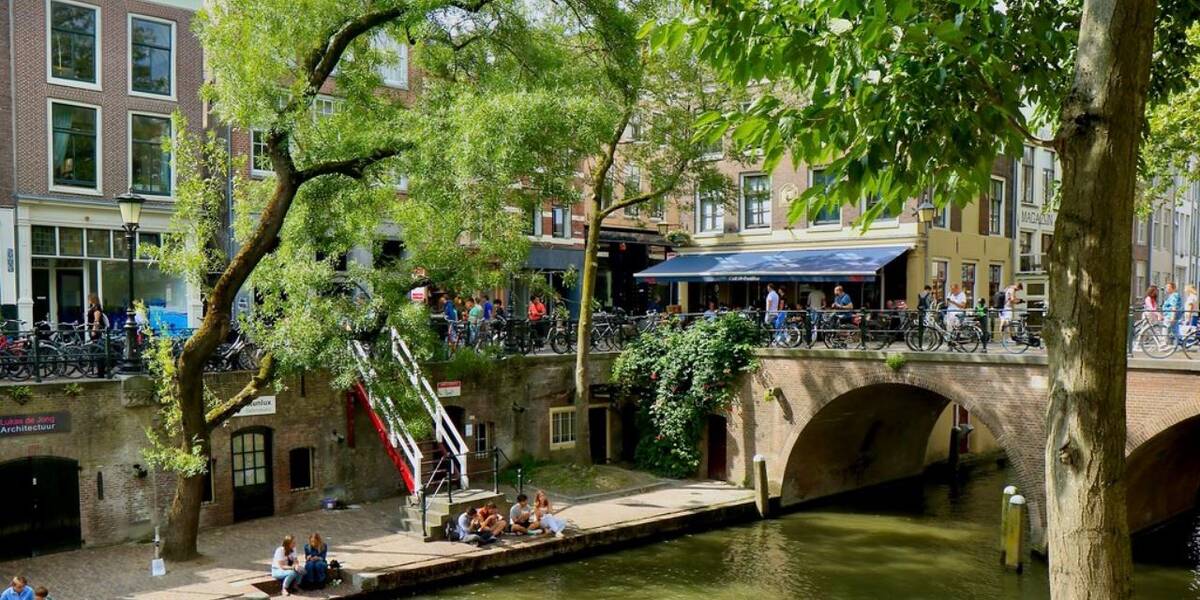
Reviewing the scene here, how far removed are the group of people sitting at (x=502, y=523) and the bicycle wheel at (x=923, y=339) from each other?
8.51m

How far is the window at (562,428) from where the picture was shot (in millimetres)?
23781

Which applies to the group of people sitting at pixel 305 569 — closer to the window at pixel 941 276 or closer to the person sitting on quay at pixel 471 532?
the person sitting on quay at pixel 471 532

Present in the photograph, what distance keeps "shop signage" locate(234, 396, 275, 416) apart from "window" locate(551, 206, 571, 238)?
14844mm

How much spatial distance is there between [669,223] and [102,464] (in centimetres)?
2240

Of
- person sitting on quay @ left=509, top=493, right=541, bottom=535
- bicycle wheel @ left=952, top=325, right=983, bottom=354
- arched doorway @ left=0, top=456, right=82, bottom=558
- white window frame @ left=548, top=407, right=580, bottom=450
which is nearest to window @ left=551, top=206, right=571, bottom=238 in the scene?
white window frame @ left=548, top=407, right=580, bottom=450

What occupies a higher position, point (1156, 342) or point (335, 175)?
point (335, 175)

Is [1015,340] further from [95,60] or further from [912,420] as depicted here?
[95,60]

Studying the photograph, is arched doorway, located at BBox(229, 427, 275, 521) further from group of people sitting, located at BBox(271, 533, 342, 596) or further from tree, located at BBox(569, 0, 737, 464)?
tree, located at BBox(569, 0, 737, 464)

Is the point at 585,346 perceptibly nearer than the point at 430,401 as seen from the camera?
No

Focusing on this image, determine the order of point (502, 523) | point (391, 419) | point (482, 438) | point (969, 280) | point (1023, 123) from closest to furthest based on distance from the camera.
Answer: point (1023, 123) → point (502, 523) → point (391, 419) → point (482, 438) → point (969, 280)

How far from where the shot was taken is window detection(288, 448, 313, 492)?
1912cm

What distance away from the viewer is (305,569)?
14266 mm

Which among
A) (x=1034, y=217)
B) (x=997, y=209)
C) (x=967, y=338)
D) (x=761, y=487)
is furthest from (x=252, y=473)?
(x=1034, y=217)

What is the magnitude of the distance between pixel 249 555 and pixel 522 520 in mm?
4804
